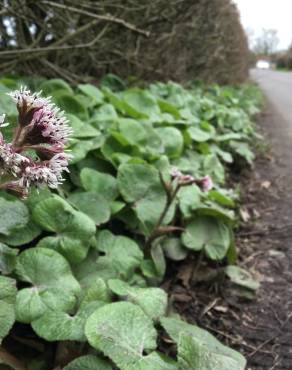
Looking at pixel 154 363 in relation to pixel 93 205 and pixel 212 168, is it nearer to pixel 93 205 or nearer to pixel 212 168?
pixel 93 205

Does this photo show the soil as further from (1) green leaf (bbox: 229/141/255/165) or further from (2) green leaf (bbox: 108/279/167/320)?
(1) green leaf (bbox: 229/141/255/165)

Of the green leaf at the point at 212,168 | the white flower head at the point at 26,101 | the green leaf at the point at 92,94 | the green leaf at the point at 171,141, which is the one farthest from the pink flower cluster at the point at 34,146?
the green leaf at the point at 212,168

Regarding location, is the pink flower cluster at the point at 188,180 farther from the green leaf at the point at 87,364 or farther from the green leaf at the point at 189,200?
the green leaf at the point at 87,364

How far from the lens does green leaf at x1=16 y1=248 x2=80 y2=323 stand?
1.36m

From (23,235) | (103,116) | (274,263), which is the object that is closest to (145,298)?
(23,235)

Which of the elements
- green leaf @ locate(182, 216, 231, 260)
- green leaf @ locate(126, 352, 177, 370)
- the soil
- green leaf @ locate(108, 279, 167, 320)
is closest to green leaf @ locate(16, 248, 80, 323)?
green leaf @ locate(108, 279, 167, 320)

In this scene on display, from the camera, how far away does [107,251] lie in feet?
5.87

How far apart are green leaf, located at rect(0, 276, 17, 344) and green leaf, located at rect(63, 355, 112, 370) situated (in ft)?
0.67

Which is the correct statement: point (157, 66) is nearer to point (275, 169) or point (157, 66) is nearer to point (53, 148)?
point (275, 169)

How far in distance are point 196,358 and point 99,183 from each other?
0.97m

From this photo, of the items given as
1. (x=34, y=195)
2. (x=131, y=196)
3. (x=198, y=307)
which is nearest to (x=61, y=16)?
(x=131, y=196)

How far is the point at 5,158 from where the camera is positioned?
84 centimetres

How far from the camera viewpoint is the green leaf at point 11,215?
140cm

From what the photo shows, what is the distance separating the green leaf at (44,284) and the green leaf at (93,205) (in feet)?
1.16
